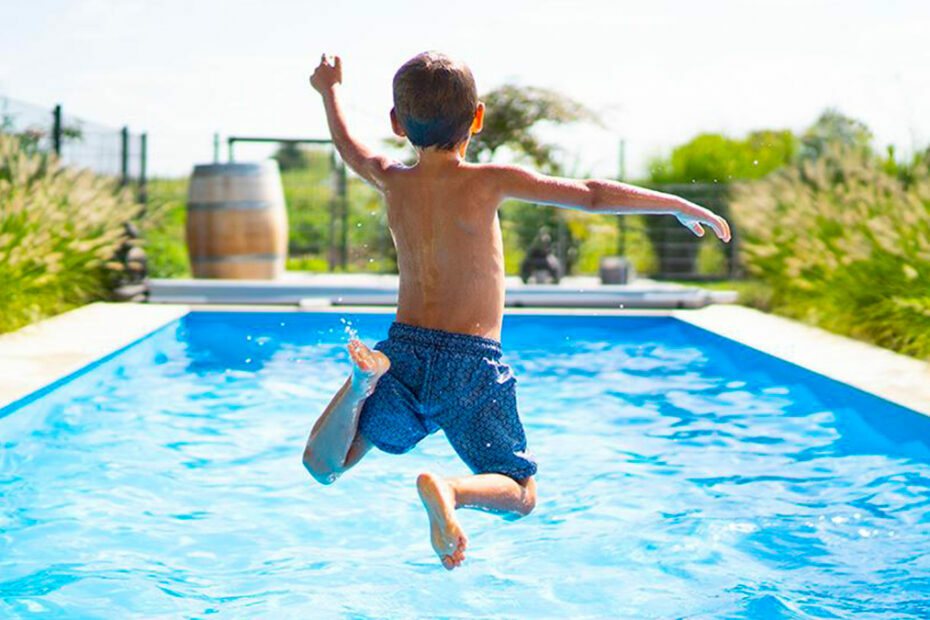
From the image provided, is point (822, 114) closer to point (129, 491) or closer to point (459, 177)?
point (129, 491)

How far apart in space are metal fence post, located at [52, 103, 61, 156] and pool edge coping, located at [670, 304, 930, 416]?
21.3 feet

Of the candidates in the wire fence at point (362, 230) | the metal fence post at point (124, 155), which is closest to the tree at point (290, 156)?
the wire fence at point (362, 230)

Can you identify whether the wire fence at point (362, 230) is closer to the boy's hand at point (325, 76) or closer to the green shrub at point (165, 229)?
the green shrub at point (165, 229)

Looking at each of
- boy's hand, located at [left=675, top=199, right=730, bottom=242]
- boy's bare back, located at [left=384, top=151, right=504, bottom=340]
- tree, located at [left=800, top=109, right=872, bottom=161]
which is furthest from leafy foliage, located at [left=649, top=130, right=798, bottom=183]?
boy's bare back, located at [left=384, top=151, right=504, bottom=340]

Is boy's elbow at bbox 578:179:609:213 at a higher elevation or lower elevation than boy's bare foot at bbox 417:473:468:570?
higher

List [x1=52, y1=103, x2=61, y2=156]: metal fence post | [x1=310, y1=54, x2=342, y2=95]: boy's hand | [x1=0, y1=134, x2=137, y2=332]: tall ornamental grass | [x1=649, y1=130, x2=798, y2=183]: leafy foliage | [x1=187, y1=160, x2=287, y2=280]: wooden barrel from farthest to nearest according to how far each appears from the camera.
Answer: [x1=649, y1=130, x2=798, y2=183]: leafy foliage
[x1=52, y1=103, x2=61, y2=156]: metal fence post
[x1=187, y1=160, x2=287, y2=280]: wooden barrel
[x1=0, y1=134, x2=137, y2=332]: tall ornamental grass
[x1=310, y1=54, x2=342, y2=95]: boy's hand

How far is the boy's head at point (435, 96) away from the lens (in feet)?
8.56

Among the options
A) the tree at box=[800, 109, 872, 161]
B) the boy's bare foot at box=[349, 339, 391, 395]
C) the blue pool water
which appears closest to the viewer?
the boy's bare foot at box=[349, 339, 391, 395]

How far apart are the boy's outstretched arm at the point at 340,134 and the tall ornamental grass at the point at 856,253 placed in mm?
3990

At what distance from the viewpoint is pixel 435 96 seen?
2607mm

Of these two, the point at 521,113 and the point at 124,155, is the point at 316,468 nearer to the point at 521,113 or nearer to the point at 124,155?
the point at 124,155

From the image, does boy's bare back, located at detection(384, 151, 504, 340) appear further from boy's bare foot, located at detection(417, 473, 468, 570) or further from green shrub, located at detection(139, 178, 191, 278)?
green shrub, located at detection(139, 178, 191, 278)

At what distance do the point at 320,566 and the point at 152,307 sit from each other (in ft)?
20.9

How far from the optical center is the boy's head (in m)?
2.61
